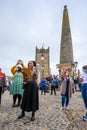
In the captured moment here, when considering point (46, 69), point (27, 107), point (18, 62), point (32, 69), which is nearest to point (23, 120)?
point (27, 107)

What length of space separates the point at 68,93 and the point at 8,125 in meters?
4.02

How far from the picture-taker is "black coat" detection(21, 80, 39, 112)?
697cm

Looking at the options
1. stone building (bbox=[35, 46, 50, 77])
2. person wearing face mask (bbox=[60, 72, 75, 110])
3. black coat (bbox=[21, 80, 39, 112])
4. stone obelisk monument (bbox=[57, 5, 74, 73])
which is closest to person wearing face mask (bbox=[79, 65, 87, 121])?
black coat (bbox=[21, 80, 39, 112])

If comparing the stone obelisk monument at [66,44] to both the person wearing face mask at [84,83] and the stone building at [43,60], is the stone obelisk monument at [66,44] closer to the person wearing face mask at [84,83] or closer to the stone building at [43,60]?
the stone building at [43,60]

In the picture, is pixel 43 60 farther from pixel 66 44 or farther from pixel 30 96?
pixel 30 96

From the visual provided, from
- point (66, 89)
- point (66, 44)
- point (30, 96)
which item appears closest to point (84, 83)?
point (30, 96)

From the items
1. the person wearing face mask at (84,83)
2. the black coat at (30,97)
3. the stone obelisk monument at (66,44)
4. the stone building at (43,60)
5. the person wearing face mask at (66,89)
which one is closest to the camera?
the black coat at (30,97)

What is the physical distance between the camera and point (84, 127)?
261 inches

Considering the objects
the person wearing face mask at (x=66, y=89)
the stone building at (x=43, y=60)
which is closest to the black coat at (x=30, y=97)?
the person wearing face mask at (x=66, y=89)

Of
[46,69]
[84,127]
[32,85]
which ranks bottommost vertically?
[84,127]

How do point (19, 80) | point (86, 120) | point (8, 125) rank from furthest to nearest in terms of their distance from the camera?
point (19, 80) < point (86, 120) < point (8, 125)

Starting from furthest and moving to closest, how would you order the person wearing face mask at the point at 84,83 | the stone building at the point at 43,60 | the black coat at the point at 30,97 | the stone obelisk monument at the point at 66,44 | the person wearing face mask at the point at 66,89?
1. the stone building at the point at 43,60
2. the stone obelisk monument at the point at 66,44
3. the person wearing face mask at the point at 66,89
4. the person wearing face mask at the point at 84,83
5. the black coat at the point at 30,97

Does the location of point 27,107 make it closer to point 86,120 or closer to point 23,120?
point 23,120

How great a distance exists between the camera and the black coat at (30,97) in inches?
274
